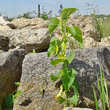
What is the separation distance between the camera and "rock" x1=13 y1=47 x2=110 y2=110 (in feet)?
7.93

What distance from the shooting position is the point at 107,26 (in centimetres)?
652

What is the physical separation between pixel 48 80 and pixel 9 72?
55cm

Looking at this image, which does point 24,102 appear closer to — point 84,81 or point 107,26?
point 84,81

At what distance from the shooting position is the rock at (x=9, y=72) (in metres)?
2.77

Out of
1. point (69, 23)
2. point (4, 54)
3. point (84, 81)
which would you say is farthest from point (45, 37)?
point (69, 23)

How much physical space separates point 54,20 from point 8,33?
6.17 feet

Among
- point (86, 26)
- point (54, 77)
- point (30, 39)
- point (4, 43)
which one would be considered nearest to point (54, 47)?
point (54, 77)

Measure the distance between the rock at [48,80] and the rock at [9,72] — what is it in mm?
292

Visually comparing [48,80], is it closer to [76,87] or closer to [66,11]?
[76,87]

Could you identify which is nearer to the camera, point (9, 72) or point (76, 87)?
point (76, 87)

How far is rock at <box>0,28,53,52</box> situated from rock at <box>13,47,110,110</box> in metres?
1.18

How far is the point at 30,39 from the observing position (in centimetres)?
385

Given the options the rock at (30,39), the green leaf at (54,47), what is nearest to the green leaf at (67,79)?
the green leaf at (54,47)

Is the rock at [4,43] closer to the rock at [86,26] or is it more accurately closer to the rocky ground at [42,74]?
the rocky ground at [42,74]
